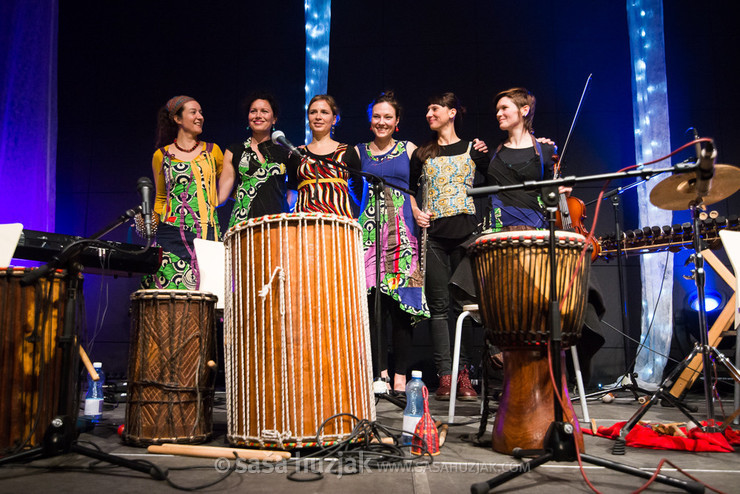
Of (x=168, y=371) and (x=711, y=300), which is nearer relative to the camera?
(x=168, y=371)

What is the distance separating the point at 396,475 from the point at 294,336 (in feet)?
2.03

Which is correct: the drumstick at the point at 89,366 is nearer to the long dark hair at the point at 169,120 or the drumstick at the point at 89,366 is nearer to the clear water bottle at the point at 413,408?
the clear water bottle at the point at 413,408

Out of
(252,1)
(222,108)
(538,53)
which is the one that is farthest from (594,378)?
(252,1)

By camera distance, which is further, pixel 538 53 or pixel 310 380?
pixel 538 53

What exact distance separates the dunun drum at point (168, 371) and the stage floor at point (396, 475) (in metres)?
0.13

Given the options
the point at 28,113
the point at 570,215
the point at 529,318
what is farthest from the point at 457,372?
the point at 28,113

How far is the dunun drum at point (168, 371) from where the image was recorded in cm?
234

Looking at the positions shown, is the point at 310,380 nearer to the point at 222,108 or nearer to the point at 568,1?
the point at 222,108

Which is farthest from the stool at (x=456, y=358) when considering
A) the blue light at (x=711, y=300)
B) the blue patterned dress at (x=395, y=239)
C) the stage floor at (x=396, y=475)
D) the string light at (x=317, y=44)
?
the string light at (x=317, y=44)

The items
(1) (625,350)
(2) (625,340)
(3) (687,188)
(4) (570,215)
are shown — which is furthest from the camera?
(1) (625,350)

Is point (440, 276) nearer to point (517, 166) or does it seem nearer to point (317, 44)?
point (517, 166)

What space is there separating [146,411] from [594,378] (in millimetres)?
3979

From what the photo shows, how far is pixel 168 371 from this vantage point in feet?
7.80

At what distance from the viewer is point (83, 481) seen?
1715mm
